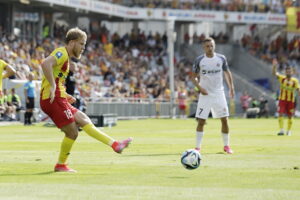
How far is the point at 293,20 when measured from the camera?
63.3 meters

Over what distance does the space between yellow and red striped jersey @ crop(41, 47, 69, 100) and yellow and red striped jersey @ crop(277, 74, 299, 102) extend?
14.5 m

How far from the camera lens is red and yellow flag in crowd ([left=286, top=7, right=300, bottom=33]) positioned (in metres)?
63.1

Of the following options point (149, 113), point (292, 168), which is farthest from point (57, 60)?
point (149, 113)

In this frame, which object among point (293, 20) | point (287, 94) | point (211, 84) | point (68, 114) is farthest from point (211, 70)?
point (293, 20)

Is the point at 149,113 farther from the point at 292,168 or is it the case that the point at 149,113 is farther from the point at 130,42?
the point at 292,168

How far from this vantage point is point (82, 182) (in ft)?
36.3

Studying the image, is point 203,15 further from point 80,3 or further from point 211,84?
point 211,84

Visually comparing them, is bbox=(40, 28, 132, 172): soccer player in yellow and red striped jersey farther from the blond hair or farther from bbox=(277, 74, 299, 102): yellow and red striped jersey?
bbox=(277, 74, 299, 102): yellow and red striped jersey

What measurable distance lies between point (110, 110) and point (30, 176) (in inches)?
1231

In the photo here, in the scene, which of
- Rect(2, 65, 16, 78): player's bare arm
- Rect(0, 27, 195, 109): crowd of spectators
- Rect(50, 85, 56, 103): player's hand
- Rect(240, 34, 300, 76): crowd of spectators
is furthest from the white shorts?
Rect(240, 34, 300, 76): crowd of spectators

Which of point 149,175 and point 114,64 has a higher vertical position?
point 149,175

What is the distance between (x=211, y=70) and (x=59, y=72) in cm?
548

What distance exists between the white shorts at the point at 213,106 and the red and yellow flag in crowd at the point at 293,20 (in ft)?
152

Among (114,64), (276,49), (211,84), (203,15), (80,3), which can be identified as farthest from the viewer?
(276,49)
